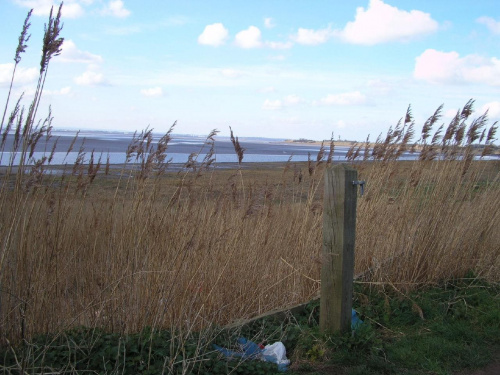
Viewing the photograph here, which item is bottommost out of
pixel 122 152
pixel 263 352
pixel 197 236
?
pixel 263 352

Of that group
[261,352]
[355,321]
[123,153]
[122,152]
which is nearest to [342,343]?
[355,321]

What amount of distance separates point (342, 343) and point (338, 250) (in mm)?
732

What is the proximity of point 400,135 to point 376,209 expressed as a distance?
1160 millimetres

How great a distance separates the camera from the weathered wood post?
4.52 metres

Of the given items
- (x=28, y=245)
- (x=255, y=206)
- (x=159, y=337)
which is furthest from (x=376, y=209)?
(x=28, y=245)

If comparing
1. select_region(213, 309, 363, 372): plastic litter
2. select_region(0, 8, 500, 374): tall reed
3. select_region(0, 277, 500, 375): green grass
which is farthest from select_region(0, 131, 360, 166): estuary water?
select_region(213, 309, 363, 372): plastic litter

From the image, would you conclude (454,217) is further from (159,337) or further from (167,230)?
(159,337)

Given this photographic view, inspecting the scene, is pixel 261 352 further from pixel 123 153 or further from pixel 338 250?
pixel 123 153

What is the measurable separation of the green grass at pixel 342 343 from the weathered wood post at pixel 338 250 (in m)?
0.18

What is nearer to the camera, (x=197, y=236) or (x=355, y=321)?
(x=355, y=321)

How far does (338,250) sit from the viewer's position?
4.53m

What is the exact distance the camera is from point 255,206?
17.0 ft

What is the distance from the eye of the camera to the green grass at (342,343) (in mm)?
3570

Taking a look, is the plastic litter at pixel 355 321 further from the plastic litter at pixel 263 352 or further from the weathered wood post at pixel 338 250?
the plastic litter at pixel 263 352
